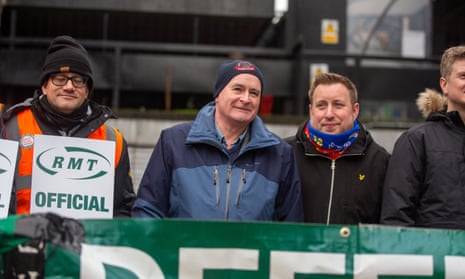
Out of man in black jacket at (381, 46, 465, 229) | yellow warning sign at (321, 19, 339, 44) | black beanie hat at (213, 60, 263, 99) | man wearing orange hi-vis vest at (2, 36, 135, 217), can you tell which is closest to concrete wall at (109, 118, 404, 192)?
yellow warning sign at (321, 19, 339, 44)

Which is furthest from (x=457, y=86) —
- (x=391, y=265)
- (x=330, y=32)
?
(x=330, y=32)

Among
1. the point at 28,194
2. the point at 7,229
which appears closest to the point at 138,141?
the point at 28,194

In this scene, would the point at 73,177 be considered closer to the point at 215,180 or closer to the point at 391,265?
the point at 215,180

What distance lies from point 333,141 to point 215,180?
887 mm

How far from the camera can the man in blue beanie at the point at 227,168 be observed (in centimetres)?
370

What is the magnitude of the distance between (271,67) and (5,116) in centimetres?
984

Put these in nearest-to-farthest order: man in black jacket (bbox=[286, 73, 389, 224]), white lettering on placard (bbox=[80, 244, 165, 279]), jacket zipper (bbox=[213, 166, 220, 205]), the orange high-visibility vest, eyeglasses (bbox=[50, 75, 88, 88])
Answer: white lettering on placard (bbox=[80, 244, 165, 279]), jacket zipper (bbox=[213, 166, 220, 205]), the orange high-visibility vest, eyeglasses (bbox=[50, 75, 88, 88]), man in black jacket (bbox=[286, 73, 389, 224])

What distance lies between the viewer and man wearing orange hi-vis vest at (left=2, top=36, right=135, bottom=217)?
3.88 metres

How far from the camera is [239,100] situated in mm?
3854

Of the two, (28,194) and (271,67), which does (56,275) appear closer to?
(28,194)

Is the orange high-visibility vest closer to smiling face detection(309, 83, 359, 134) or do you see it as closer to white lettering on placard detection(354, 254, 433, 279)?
smiling face detection(309, 83, 359, 134)

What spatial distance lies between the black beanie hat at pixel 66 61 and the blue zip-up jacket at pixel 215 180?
0.68 metres

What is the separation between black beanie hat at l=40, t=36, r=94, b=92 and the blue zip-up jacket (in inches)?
26.8

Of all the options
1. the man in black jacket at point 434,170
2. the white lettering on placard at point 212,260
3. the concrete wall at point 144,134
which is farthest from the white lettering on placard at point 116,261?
the concrete wall at point 144,134
